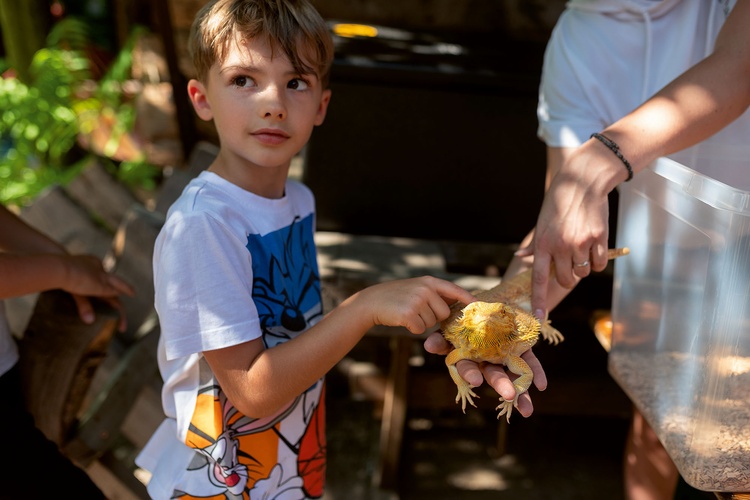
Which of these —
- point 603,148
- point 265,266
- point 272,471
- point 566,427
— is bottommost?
point 566,427

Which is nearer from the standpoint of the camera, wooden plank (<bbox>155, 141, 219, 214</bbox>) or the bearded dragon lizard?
the bearded dragon lizard

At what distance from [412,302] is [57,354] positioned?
3.42 feet

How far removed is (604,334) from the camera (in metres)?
1.98

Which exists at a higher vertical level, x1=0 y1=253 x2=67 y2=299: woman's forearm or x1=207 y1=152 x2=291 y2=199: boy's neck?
x1=207 y1=152 x2=291 y2=199: boy's neck

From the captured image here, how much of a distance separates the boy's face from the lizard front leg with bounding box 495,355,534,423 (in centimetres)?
62

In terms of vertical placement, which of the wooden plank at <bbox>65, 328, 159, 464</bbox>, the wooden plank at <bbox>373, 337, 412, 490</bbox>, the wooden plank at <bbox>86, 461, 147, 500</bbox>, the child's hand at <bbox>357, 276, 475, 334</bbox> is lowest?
the wooden plank at <bbox>373, 337, 412, 490</bbox>

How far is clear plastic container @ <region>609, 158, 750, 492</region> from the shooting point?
4.21ft

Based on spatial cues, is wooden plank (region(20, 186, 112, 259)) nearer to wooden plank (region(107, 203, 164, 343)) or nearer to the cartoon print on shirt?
wooden plank (region(107, 203, 164, 343))

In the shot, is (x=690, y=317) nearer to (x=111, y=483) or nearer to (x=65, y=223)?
(x=111, y=483)

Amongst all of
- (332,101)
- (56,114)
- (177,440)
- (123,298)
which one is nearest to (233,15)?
(177,440)

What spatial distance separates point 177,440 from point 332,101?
1674mm

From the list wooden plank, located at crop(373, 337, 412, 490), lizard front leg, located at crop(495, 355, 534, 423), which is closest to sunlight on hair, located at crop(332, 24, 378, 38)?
wooden plank, located at crop(373, 337, 412, 490)

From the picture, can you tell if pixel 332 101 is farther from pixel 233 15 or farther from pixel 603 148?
pixel 603 148

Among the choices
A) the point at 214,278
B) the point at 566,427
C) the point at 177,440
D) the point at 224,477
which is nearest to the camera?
the point at 214,278
